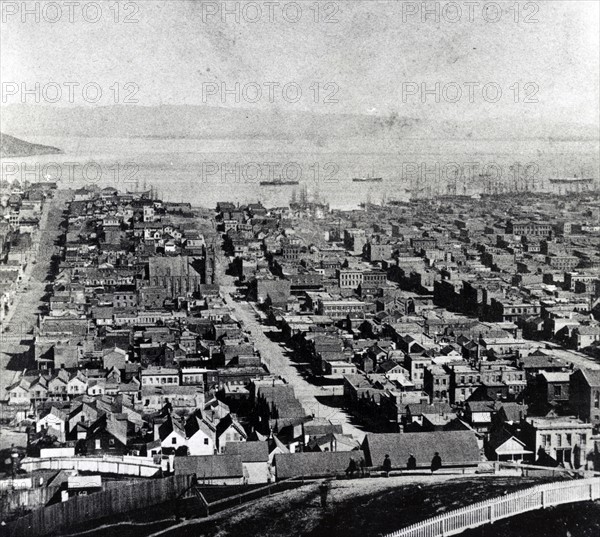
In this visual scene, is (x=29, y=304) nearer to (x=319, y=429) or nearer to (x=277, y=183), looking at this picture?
(x=319, y=429)

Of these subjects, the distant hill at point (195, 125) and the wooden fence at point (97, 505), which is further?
the distant hill at point (195, 125)

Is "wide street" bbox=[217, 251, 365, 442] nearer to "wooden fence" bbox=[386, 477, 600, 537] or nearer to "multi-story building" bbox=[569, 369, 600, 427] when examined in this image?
"multi-story building" bbox=[569, 369, 600, 427]

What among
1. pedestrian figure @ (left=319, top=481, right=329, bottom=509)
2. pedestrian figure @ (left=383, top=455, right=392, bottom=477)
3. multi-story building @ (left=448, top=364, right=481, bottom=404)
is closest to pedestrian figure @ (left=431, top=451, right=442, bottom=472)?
pedestrian figure @ (left=383, top=455, right=392, bottom=477)

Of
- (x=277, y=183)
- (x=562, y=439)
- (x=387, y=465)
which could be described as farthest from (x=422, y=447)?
(x=277, y=183)

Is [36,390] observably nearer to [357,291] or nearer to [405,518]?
[405,518]

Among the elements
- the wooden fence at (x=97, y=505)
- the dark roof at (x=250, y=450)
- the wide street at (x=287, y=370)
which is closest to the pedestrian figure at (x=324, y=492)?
the wooden fence at (x=97, y=505)

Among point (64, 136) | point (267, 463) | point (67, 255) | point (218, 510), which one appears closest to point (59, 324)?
point (67, 255)

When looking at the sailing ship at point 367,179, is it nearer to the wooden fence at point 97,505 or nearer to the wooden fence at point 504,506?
the wooden fence at point 97,505
